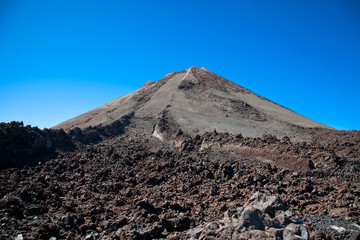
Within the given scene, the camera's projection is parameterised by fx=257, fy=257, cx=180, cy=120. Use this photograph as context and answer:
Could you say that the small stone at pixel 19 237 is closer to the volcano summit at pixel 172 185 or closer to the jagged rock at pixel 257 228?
the volcano summit at pixel 172 185

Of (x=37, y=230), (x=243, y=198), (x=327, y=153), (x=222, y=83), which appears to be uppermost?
(x=222, y=83)

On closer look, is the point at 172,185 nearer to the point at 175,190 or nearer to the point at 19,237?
the point at 175,190

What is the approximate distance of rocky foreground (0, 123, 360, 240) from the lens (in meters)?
6.87

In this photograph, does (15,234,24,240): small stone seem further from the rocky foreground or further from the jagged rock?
the jagged rock

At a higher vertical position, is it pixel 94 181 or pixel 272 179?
pixel 272 179

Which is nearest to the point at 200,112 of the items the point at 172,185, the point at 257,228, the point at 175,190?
the point at 172,185

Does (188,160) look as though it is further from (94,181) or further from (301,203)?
(301,203)

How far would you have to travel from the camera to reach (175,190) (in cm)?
1135

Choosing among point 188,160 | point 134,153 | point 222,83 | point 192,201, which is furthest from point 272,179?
point 222,83

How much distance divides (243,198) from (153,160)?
6.95 meters

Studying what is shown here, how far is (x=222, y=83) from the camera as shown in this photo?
43.0 meters

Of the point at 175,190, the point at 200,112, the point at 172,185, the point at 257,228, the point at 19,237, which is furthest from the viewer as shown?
the point at 200,112

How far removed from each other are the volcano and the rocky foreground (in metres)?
6.41

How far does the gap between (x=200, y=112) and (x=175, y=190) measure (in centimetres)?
1975
